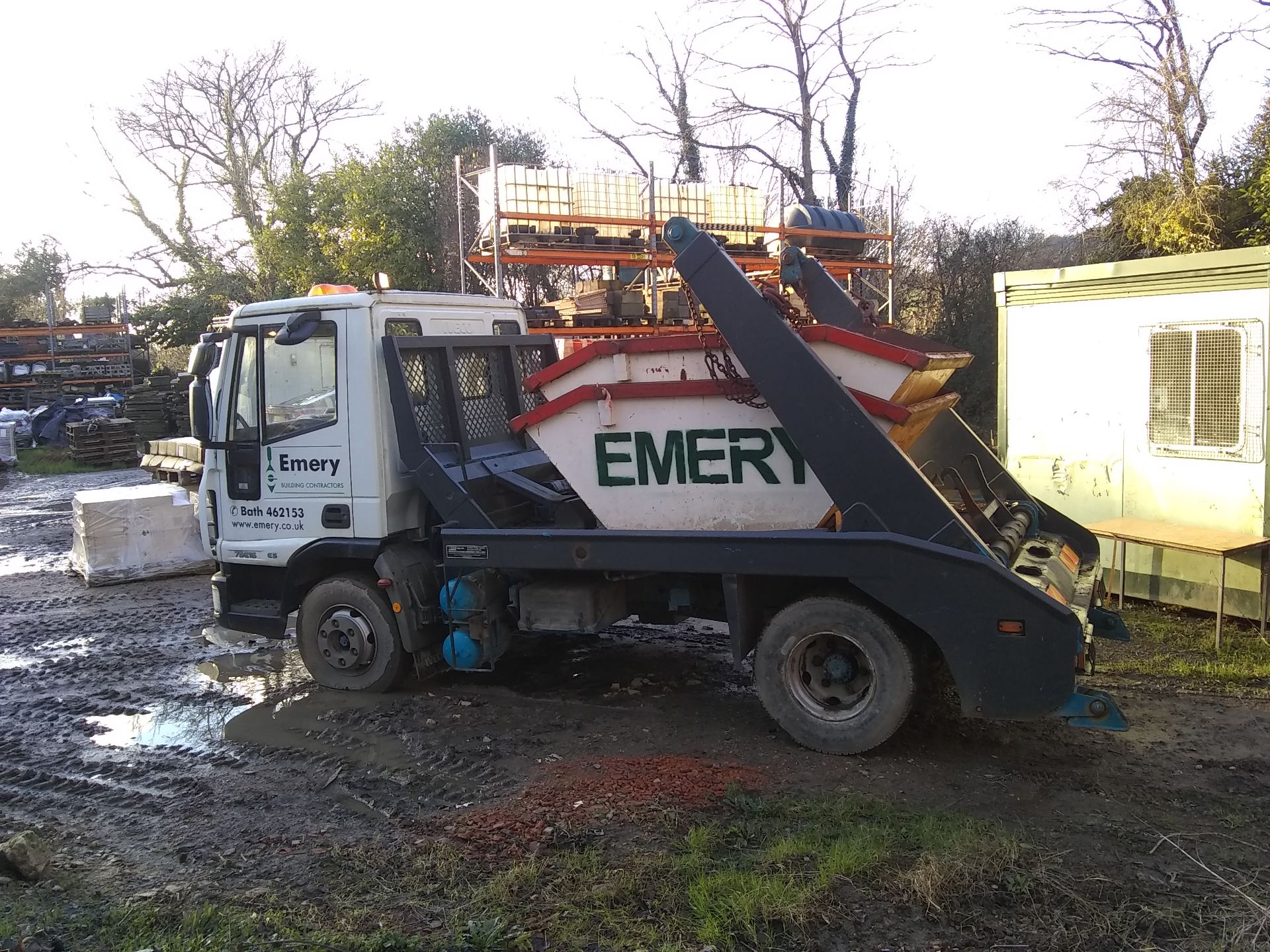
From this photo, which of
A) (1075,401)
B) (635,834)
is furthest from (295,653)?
(1075,401)

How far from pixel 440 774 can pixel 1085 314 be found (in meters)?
6.39

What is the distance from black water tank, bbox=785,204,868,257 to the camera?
1850 centimetres

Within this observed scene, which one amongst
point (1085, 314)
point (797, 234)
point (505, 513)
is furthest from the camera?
point (797, 234)

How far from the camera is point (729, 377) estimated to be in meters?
5.41

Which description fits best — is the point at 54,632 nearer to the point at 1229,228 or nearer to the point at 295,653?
the point at 295,653

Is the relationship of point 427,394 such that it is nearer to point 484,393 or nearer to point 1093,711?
point 484,393

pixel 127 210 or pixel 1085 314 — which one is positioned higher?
pixel 127 210

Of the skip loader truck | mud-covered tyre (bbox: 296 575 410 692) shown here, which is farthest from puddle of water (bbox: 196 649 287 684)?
mud-covered tyre (bbox: 296 575 410 692)

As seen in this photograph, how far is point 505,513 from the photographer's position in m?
6.47

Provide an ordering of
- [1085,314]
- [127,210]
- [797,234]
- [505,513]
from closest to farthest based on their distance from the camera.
A: [505,513], [1085,314], [797,234], [127,210]

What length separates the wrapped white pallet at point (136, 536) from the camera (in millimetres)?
10398

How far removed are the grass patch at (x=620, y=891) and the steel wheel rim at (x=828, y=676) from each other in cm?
84

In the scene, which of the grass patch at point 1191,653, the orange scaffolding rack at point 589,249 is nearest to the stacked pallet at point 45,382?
the orange scaffolding rack at point 589,249

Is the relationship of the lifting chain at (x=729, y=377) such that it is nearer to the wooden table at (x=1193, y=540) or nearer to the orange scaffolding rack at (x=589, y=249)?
the wooden table at (x=1193, y=540)
